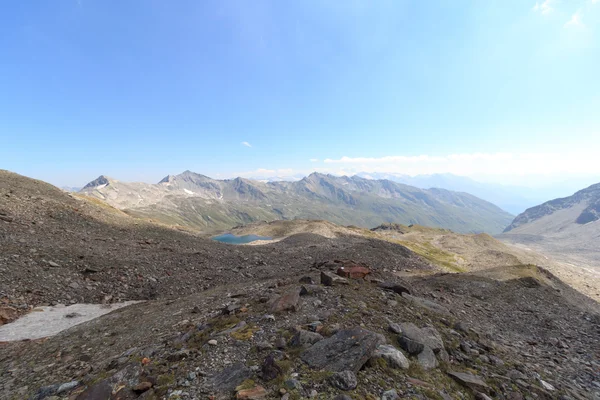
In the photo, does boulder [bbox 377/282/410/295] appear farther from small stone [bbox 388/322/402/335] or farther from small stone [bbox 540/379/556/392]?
small stone [bbox 540/379/556/392]

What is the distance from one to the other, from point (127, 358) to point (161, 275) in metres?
15.9

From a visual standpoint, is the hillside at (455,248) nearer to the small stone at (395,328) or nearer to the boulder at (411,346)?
the small stone at (395,328)

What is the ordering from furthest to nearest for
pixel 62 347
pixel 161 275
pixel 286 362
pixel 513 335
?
pixel 161 275
pixel 513 335
pixel 62 347
pixel 286 362

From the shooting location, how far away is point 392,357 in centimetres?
753

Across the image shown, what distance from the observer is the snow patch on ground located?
13305 millimetres

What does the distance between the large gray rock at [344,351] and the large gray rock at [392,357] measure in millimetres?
152

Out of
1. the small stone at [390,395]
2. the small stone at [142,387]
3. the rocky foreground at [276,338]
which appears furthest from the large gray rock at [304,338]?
the small stone at [142,387]

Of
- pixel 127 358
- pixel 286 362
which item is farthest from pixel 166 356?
pixel 286 362

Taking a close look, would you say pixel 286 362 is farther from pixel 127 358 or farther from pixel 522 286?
pixel 522 286

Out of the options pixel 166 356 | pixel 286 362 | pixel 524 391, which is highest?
pixel 286 362

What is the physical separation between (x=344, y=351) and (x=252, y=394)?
8.98ft

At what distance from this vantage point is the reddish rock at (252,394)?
571 centimetres

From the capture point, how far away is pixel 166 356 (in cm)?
822

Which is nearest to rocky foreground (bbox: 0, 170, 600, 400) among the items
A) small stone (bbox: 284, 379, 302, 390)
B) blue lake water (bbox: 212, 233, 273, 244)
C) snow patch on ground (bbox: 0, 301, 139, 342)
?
small stone (bbox: 284, 379, 302, 390)
